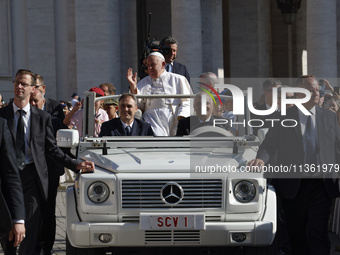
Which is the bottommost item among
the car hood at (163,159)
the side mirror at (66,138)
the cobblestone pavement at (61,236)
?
the cobblestone pavement at (61,236)

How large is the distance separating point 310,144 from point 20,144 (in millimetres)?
2790

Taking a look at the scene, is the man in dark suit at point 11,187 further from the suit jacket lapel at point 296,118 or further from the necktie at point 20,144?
the suit jacket lapel at point 296,118

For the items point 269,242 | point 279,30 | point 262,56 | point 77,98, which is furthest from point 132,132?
point 279,30

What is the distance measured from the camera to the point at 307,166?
9055mm

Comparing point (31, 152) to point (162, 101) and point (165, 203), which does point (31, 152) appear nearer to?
point (165, 203)

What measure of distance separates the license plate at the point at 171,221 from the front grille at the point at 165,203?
0.37 feet

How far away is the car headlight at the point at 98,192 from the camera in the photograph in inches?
332

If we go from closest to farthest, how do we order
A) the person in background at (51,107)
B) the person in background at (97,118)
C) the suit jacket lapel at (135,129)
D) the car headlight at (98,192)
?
1. the car headlight at (98,192)
2. the suit jacket lapel at (135,129)
3. the person in background at (51,107)
4. the person in background at (97,118)

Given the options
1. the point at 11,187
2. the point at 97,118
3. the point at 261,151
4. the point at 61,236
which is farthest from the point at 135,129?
the point at 11,187

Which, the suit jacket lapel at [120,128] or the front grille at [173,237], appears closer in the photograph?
the front grille at [173,237]

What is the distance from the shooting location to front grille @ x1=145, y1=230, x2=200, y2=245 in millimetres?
8312

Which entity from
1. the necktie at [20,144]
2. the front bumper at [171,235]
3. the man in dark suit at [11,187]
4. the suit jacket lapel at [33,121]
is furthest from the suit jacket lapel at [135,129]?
the man in dark suit at [11,187]

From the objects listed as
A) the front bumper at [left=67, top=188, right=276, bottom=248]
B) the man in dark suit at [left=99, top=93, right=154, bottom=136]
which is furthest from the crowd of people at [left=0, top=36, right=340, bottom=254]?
the front bumper at [left=67, top=188, right=276, bottom=248]

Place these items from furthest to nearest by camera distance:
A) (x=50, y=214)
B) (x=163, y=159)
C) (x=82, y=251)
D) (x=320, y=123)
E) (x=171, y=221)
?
(x=50, y=214) → (x=320, y=123) → (x=163, y=159) → (x=82, y=251) → (x=171, y=221)
